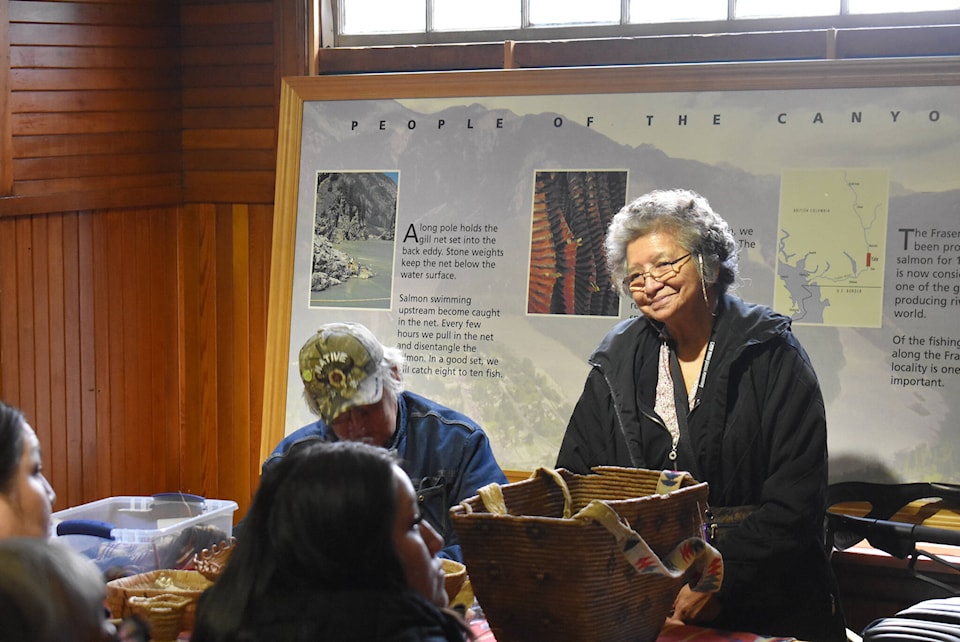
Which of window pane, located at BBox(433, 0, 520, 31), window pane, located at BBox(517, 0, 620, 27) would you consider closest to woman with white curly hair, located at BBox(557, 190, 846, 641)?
window pane, located at BBox(517, 0, 620, 27)

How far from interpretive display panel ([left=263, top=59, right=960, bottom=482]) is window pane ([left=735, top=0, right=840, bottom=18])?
50cm

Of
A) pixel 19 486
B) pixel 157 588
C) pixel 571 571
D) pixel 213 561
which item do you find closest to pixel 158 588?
pixel 157 588

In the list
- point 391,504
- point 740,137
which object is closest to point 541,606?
Result: point 391,504

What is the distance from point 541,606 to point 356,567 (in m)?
0.52

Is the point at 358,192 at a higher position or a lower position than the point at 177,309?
higher

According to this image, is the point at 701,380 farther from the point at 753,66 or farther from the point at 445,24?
the point at 445,24

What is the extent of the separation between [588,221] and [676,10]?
92 centimetres

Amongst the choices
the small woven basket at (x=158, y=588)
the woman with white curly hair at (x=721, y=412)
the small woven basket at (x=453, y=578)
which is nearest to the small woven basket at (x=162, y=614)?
the small woven basket at (x=158, y=588)

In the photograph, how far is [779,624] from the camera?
2.42 m

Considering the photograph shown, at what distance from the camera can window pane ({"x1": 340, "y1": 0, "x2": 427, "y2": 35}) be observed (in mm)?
4309

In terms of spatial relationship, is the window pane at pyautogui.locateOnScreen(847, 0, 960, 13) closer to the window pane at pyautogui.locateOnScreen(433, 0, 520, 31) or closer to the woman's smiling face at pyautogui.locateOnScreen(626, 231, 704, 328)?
the window pane at pyautogui.locateOnScreen(433, 0, 520, 31)

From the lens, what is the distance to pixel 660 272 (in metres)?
2.62

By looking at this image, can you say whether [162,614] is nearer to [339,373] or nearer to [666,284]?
[339,373]

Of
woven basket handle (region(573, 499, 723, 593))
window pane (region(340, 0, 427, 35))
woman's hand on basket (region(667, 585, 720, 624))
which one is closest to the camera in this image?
woven basket handle (region(573, 499, 723, 593))
